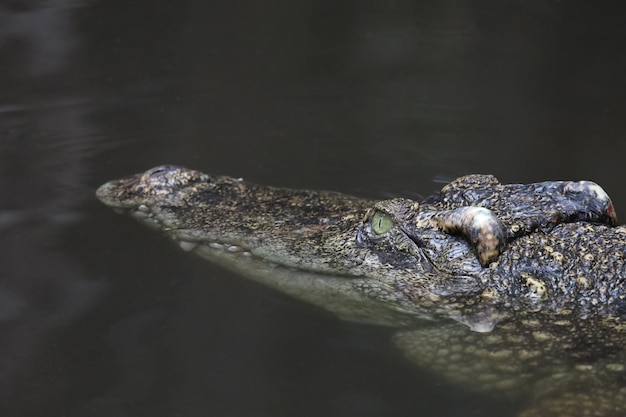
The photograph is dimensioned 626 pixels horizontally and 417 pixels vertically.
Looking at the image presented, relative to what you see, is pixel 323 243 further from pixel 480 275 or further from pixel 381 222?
pixel 480 275

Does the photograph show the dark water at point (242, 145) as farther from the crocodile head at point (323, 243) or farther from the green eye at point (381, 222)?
the green eye at point (381, 222)

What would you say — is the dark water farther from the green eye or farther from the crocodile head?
the green eye

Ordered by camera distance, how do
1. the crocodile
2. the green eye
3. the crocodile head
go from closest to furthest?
the crocodile
the crocodile head
the green eye

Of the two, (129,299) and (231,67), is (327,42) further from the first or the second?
(129,299)

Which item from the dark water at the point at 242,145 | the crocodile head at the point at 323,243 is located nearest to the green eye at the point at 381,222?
the crocodile head at the point at 323,243

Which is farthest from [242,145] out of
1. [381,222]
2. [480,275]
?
[480,275]

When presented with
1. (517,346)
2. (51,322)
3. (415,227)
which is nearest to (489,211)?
(415,227)

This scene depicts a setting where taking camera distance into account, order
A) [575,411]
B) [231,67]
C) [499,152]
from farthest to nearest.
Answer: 1. [231,67]
2. [499,152]
3. [575,411]

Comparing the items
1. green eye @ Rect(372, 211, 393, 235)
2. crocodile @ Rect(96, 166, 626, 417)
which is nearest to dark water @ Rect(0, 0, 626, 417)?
crocodile @ Rect(96, 166, 626, 417)

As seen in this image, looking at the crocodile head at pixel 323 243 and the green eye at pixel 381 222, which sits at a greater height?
the green eye at pixel 381 222
